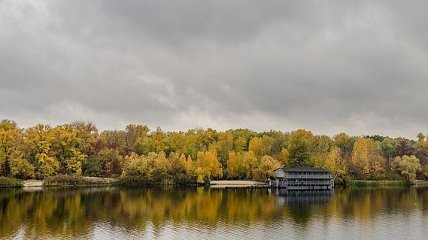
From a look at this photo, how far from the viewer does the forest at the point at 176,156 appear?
101 meters

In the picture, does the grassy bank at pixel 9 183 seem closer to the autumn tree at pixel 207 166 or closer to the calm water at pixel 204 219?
the calm water at pixel 204 219

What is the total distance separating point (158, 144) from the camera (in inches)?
4793

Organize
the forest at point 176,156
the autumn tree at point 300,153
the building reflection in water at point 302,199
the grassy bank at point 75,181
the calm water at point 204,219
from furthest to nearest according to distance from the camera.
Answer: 1. the autumn tree at point 300,153
2. the forest at point 176,156
3. the grassy bank at point 75,181
4. the building reflection in water at point 302,199
5. the calm water at point 204,219

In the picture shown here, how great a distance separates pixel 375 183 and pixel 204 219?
74.6 meters

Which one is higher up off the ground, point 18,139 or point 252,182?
point 18,139

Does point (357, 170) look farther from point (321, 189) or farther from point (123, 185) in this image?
point (123, 185)

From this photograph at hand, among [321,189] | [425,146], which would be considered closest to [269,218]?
[321,189]

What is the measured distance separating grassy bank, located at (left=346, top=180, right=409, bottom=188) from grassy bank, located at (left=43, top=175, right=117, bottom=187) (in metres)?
55.8

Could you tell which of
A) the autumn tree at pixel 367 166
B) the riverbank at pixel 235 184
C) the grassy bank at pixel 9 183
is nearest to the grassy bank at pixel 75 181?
the grassy bank at pixel 9 183

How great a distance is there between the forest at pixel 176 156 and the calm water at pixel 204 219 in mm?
31909

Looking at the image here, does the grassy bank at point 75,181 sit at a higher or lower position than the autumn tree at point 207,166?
lower

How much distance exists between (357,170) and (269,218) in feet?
239

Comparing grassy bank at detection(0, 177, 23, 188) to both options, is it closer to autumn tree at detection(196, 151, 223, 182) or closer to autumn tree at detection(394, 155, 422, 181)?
autumn tree at detection(196, 151, 223, 182)

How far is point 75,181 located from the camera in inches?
3846
